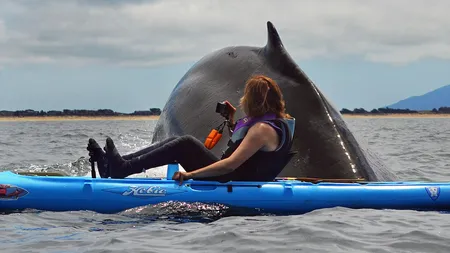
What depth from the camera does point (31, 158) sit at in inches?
621

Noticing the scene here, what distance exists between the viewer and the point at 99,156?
272 inches

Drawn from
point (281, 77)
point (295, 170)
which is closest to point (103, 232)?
point (295, 170)

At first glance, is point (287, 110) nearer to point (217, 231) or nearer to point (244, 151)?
point (244, 151)

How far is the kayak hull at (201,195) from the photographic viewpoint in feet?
21.0

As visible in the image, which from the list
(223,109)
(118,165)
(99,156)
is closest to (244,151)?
(223,109)

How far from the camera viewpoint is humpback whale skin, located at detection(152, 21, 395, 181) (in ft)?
23.9

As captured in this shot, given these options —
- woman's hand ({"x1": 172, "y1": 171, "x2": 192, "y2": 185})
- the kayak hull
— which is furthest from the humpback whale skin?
woman's hand ({"x1": 172, "y1": 171, "x2": 192, "y2": 185})

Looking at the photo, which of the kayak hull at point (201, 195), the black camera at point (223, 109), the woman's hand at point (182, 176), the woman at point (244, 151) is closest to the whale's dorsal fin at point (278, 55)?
the black camera at point (223, 109)

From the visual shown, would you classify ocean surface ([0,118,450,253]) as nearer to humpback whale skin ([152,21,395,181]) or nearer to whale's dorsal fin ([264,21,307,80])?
humpback whale skin ([152,21,395,181])

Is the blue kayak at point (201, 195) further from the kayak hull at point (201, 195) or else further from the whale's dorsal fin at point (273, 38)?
the whale's dorsal fin at point (273, 38)

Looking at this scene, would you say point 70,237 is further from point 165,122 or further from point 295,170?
point 165,122

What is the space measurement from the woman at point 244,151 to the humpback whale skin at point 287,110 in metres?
0.73

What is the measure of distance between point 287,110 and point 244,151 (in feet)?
5.05

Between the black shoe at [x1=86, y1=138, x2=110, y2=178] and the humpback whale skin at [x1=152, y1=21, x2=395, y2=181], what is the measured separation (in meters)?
1.54
